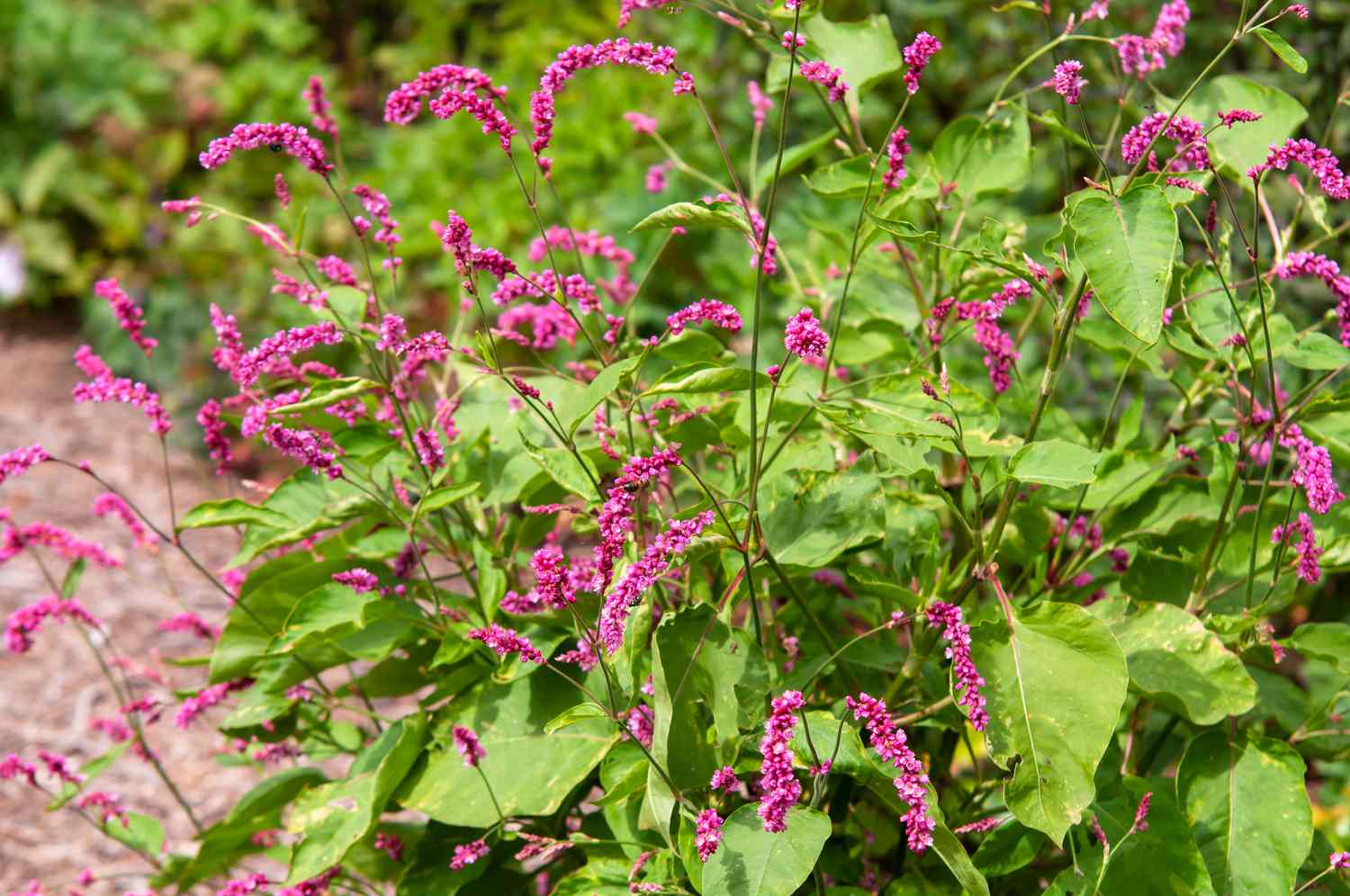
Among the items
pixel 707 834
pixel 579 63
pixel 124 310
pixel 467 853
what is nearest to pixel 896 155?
pixel 579 63

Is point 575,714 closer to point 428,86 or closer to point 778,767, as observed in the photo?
point 778,767

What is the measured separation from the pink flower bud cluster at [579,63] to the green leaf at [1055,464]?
53cm

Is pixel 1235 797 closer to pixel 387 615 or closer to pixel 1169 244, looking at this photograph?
pixel 1169 244

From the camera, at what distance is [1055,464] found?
1.23 meters

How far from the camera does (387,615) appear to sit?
1584mm

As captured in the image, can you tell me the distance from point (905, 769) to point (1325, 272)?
0.69 m

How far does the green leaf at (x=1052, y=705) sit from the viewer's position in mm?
1216

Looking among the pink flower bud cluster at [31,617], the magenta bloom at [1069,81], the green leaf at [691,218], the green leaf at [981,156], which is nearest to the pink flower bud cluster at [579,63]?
the green leaf at [691,218]

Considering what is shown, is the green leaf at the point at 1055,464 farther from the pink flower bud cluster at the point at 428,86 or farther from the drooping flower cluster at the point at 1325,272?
the pink flower bud cluster at the point at 428,86

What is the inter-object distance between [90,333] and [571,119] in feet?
8.00

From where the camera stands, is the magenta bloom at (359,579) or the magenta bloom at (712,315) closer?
the magenta bloom at (712,315)

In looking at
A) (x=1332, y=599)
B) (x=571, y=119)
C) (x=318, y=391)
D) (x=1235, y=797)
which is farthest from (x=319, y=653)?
(x=571, y=119)

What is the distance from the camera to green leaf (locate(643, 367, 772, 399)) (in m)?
1.28

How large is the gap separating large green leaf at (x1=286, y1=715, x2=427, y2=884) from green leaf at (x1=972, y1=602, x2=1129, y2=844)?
0.70 m
